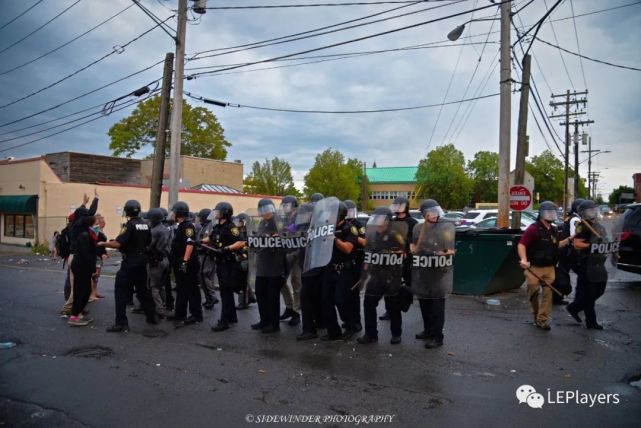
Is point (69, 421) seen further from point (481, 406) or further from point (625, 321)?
point (625, 321)

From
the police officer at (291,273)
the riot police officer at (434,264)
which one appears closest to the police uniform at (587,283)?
the riot police officer at (434,264)

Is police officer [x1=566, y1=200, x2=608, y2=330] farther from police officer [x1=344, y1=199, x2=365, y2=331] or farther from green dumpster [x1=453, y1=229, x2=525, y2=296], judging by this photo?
police officer [x1=344, y1=199, x2=365, y2=331]

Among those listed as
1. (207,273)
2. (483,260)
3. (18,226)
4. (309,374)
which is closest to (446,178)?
(18,226)

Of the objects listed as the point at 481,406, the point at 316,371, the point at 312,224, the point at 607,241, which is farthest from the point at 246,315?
the point at 607,241

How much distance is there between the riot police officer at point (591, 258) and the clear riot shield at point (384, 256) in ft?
8.87

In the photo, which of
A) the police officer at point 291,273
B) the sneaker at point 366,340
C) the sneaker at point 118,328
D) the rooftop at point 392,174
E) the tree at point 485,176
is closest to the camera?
the sneaker at point 366,340

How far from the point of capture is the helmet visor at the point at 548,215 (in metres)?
6.70

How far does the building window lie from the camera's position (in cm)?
2603

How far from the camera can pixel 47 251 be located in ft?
75.3

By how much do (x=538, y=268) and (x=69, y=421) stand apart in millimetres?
5927

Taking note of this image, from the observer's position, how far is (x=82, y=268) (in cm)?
729

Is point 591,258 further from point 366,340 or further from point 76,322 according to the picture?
point 76,322

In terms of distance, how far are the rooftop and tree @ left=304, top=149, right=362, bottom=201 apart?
89.7ft

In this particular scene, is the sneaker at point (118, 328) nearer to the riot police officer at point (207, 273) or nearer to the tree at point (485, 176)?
the riot police officer at point (207, 273)
